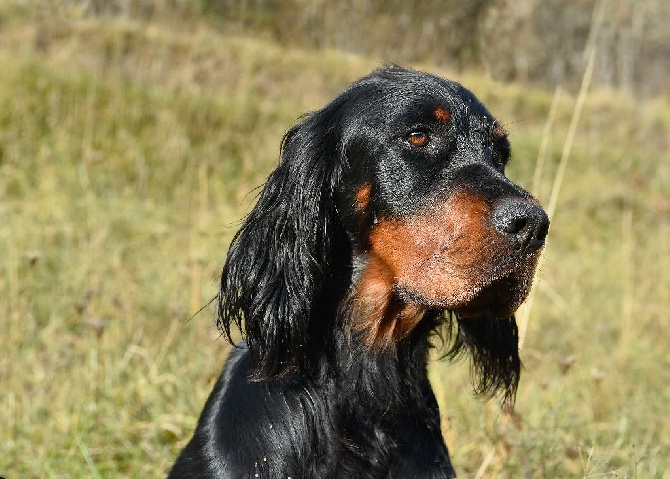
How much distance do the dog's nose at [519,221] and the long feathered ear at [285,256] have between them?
50cm

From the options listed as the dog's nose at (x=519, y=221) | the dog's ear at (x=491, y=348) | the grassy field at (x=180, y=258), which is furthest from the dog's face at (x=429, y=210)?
the grassy field at (x=180, y=258)

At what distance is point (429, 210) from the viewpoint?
6.26 ft

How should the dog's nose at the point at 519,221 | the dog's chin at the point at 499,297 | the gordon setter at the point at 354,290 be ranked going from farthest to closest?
the gordon setter at the point at 354,290 < the dog's chin at the point at 499,297 < the dog's nose at the point at 519,221

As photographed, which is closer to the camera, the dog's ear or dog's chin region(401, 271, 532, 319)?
dog's chin region(401, 271, 532, 319)

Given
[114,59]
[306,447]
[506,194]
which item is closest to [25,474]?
[306,447]

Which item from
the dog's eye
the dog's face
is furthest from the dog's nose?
the dog's eye

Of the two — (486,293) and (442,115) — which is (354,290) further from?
(442,115)

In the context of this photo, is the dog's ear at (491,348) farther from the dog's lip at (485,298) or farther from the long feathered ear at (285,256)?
the long feathered ear at (285,256)

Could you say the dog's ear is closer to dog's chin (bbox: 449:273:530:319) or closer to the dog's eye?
dog's chin (bbox: 449:273:530:319)

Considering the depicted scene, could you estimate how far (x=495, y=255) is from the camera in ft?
5.87

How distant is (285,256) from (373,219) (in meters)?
0.24

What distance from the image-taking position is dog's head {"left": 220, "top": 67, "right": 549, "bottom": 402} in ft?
6.26

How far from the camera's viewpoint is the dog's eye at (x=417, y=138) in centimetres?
202

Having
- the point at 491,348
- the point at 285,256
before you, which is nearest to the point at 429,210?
the point at 285,256
